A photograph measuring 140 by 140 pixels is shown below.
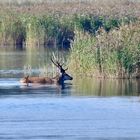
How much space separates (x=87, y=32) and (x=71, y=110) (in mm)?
11924

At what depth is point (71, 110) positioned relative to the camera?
2850 cm

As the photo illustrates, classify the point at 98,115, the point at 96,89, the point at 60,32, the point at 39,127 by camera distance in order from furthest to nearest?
1. the point at 60,32
2. the point at 96,89
3. the point at 98,115
4. the point at 39,127

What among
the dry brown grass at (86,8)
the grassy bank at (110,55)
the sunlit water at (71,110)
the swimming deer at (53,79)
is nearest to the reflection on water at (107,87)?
the sunlit water at (71,110)

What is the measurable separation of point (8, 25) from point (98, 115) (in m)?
25.9

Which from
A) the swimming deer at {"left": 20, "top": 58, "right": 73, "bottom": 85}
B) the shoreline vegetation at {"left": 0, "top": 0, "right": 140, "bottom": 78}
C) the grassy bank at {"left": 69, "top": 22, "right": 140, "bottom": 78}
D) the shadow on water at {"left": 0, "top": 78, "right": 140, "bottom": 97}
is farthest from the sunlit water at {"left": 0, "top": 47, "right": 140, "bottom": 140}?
the shoreline vegetation at {"left": 0, "top": 0, "right": 140, "bottom": 78}

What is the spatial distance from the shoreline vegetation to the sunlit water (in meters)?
0.78

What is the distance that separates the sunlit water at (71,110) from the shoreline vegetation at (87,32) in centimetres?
78

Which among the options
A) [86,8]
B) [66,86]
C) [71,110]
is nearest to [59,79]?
[66,86]

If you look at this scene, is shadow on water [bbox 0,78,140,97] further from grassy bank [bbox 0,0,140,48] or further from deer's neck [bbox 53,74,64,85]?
grassy bank [bbox 0,0,140,48]

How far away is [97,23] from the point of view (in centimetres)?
5450

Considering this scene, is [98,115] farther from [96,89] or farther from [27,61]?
[27,61]

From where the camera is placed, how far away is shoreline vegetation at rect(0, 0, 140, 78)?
36188mm

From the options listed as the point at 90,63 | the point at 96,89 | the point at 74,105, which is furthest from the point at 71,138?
the point at 90,63

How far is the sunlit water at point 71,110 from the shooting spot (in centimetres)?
2486
